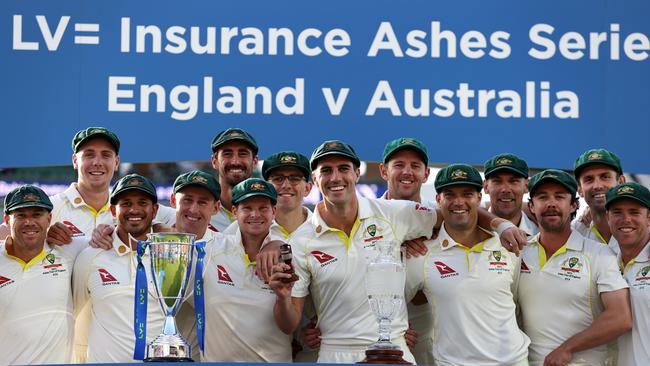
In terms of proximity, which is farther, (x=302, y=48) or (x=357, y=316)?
(x=302, y=48)

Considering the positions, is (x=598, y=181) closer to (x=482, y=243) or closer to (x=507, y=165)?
(x=507, y=165)

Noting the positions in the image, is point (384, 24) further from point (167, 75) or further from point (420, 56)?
point (167, 75)

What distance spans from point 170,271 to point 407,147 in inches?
83.1

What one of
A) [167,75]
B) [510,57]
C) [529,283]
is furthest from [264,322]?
[510,57]

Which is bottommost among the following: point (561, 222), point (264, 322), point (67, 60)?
point (264, 322)

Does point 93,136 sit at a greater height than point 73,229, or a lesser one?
greater

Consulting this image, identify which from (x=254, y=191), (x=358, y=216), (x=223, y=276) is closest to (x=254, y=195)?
(x=254, y=191)

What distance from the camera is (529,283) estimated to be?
5.93 metres

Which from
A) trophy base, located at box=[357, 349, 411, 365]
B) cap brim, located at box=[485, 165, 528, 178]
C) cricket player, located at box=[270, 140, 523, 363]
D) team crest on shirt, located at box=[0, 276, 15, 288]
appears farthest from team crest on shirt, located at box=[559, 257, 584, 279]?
team crest on shirt, located at box=[0, 276, 15, 288]

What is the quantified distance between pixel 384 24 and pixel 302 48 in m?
0.49

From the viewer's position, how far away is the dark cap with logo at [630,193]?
5.80 m

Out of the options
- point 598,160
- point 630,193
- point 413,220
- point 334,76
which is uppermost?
point 334,76

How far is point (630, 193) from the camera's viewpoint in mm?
5801

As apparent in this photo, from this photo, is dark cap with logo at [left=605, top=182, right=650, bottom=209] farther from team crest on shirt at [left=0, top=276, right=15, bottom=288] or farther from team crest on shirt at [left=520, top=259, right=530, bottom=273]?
team crest on shirt at [left=0, top=276, right=15, bottom=288]
